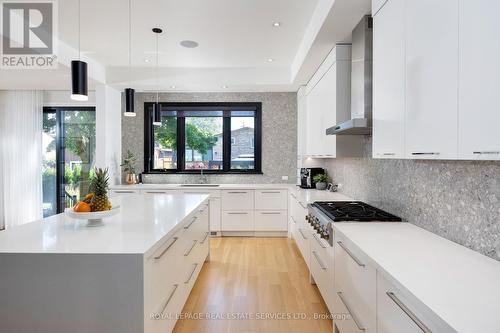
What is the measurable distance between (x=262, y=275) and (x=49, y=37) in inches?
154

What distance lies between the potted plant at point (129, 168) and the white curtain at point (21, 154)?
166 cm

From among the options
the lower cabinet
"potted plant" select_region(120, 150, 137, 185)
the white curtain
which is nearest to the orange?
the lower cabinet

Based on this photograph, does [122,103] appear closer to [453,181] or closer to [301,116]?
[301,116]

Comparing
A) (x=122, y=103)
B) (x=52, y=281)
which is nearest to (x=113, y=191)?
(x=122, y=103)

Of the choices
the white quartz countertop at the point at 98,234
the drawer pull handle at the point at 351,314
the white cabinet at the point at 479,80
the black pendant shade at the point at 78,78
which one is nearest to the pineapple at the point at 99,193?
the white quartz countertop at the point at 98,234

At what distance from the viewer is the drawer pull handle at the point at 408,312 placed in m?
0.99

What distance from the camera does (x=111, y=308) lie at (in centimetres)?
145

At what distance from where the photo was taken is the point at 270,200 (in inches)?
199

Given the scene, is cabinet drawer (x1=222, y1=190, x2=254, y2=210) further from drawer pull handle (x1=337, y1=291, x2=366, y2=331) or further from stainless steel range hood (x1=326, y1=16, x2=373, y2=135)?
drawer pull handle (x1=337, y1=291, x2=366, y2=331)

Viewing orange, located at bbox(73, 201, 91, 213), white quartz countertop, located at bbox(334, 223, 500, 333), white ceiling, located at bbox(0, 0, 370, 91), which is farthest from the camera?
white ceiling, located at bbox(0, 0, 370, 91)

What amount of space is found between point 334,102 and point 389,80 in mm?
1271

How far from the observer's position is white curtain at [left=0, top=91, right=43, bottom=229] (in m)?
5.51

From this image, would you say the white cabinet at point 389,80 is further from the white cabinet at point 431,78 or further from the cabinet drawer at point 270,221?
the cabinet drawer at point 270,221

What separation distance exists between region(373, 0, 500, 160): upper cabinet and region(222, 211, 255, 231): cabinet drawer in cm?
326
